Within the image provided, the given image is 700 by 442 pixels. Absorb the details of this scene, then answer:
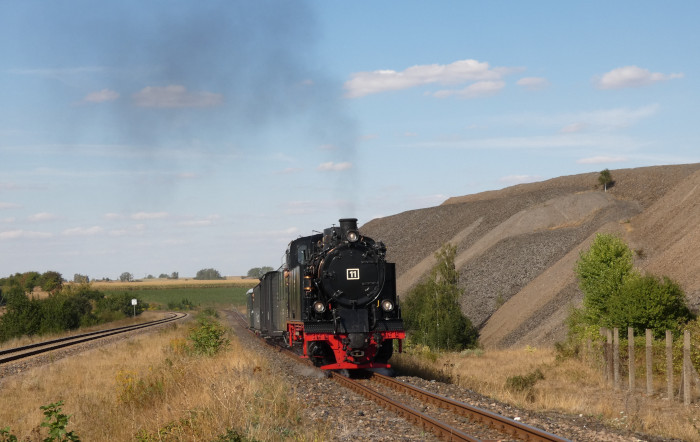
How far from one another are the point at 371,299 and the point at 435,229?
7329 cm

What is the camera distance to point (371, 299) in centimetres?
1998

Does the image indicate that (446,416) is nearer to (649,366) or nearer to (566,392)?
(649,366)

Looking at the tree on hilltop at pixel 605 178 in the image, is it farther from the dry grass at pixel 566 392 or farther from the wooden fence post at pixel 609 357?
the wooden fence post at pixel 609 357

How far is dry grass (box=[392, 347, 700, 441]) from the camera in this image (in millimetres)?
13680

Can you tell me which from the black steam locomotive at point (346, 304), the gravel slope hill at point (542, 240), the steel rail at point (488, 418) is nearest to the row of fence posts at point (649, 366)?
the black steam locomotive at point (346, 304)

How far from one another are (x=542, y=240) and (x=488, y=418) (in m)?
54.7

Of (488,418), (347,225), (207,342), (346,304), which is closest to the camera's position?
(488,418)

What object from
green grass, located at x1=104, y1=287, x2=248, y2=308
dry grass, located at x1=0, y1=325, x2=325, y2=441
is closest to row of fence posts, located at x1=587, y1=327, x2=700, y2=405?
dry grass, located at x1=0, y1=325, x2=325, y2=441

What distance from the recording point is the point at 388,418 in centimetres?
1298

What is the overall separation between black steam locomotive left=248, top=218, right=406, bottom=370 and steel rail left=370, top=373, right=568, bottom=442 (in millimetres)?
2949

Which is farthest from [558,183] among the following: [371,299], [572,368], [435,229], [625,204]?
[371,299]

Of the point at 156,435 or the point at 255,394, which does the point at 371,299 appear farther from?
the point at 156,435

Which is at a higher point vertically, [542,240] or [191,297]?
A: [542,240]

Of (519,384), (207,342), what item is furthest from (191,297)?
(519,384)
